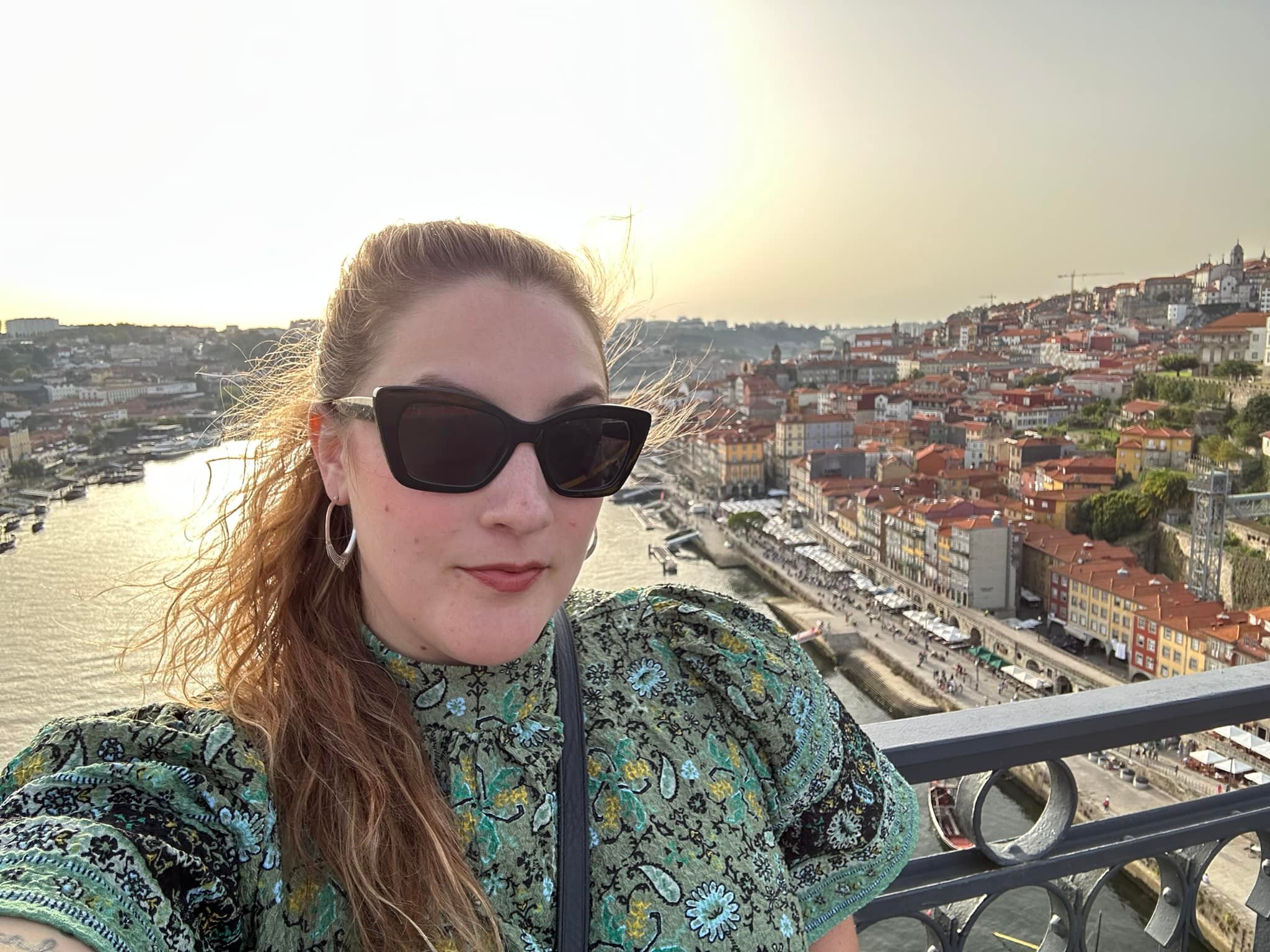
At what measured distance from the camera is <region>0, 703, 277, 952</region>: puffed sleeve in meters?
0.24

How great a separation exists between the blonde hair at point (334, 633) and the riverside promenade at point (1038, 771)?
105 centimetres

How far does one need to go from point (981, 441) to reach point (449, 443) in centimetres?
2021

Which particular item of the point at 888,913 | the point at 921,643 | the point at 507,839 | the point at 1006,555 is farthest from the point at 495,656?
the point at 1006,555

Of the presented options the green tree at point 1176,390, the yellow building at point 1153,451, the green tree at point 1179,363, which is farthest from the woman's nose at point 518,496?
the green tree at point 1179,363

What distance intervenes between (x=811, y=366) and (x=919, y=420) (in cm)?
1050

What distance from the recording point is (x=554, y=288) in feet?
1.33

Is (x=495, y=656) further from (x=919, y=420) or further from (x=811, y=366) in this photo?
(x=811, y=366)

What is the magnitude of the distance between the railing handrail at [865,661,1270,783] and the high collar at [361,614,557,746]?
227mm

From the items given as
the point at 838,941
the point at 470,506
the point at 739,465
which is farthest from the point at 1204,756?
the point at 739,465

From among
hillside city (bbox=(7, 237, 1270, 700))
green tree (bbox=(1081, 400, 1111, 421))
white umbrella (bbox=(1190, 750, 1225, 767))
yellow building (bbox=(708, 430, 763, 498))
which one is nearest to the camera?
hillside city (bbox=(7, 237, 1270, 700))

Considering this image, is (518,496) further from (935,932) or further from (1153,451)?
(1153,451)

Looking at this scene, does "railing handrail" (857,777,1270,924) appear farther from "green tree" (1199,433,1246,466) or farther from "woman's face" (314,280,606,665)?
"green tree" (1199,433,1246,466)

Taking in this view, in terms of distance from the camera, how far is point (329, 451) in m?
0.41

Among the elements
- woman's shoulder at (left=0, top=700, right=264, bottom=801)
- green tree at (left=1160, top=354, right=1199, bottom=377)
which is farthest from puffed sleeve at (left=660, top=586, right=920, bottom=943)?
green tree at (left=1160, top=354, right=1199, bottom=377)
